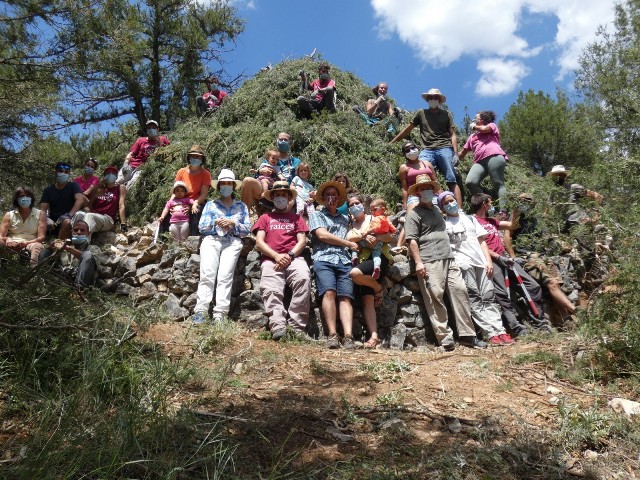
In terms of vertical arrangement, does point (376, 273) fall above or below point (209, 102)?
below

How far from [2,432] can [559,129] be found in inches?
841

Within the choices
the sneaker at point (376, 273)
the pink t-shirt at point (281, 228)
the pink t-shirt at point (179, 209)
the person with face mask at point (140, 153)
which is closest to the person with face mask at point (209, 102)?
the person with face mask at point (140, 153)

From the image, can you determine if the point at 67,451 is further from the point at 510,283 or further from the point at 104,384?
the point at 510,283

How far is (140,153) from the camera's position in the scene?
10.3 metres

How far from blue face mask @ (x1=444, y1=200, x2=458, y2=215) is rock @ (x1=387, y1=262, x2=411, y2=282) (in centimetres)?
82

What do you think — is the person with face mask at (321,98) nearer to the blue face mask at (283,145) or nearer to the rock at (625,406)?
the blue face mask at (283,145)

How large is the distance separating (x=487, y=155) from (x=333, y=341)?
4100 millimetres

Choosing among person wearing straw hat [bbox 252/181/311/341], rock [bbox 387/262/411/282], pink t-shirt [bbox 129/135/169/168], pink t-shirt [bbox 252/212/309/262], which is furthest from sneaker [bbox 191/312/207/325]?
pink t-shirt [bbox 129/135/169/168]

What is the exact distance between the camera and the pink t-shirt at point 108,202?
26.2 feet

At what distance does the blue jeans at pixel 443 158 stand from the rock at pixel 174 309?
13.8ft

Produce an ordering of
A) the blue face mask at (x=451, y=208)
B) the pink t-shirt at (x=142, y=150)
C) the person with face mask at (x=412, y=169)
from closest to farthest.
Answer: the blue face mask at (x=451, y=208), the person with face mask at (x=412, y=169), the pink t-shirt at (x=142, y=150)

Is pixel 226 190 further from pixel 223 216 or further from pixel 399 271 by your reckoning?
pixel 399 271

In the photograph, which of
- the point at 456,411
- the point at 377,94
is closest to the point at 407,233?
the point at 456,411

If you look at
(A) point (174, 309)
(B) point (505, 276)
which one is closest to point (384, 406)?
(A) point (174, 309)
